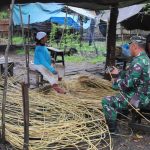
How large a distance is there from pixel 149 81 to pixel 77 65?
8.65m

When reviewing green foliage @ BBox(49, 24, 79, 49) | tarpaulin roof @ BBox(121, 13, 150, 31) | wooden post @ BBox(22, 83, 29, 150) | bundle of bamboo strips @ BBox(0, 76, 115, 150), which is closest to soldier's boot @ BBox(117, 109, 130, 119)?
bundle of bamboo strips @ BBox(0, 76, 115, 150)

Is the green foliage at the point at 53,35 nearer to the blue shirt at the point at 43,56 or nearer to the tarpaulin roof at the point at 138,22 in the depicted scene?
the tarpaulin roof at the point at 138,22

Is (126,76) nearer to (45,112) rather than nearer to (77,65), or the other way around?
(45,112)

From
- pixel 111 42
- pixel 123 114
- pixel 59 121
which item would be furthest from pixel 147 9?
pixel 59 121

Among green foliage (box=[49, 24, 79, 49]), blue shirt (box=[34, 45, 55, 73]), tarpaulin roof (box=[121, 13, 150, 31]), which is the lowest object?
green foliage (box=[49, 24, 79, 49])

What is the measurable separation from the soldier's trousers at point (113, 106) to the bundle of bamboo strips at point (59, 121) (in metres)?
0.16

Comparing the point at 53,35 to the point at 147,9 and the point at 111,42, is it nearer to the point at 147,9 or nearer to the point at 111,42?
the point at 147,9

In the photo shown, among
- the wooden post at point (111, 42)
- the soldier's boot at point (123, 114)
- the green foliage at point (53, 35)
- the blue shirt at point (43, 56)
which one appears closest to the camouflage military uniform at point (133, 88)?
the soldier's boot at point (123, 114)

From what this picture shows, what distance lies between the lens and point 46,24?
73.9 feet

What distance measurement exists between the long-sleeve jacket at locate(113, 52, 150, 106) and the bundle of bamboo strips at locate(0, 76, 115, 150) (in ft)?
1.99

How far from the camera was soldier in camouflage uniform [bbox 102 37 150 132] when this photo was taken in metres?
5.16

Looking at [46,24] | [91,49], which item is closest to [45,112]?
[91,49]

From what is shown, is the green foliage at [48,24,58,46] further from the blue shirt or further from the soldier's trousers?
the soldier's trousers

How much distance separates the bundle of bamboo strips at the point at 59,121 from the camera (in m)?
4.65
